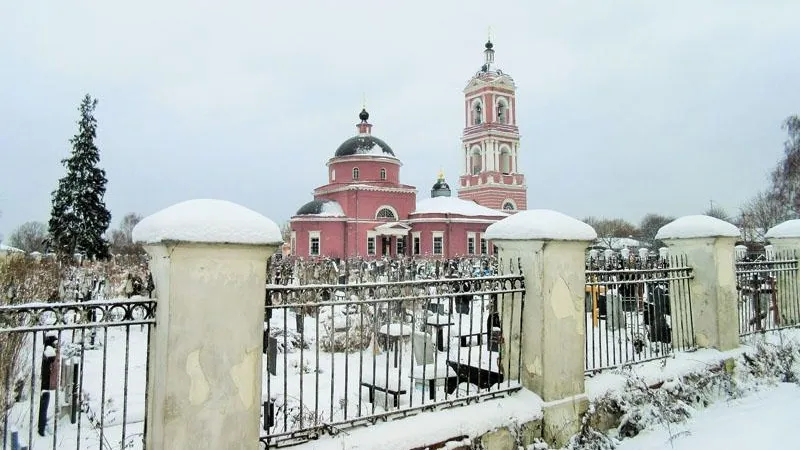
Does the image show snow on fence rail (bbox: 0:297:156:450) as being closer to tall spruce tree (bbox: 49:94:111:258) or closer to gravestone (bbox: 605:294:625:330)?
gravestone (bbox: 605:294:625:330)

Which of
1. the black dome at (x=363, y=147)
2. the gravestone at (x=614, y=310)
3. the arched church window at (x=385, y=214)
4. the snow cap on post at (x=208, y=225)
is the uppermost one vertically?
the black dome at (x=363, y=147)

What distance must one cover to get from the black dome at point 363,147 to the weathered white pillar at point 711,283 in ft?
108

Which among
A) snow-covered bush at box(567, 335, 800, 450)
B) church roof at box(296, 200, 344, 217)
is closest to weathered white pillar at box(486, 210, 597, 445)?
snow-covered bush at box(567, 335, 800, 450)

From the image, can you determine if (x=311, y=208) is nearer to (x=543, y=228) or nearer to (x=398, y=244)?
(x=398, y=244)

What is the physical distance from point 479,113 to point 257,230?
44.0 m

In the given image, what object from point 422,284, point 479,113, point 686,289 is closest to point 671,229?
point 686,289

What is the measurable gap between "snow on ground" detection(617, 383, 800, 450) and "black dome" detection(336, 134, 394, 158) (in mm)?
34053

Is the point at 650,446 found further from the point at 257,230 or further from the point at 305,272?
the point at 305,272

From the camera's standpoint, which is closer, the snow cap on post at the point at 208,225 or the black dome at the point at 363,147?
the snow cap on post at the point at 208,225

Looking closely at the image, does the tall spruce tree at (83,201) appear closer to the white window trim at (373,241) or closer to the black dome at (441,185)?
the white window trim at (373,241)

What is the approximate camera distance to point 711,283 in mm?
5594

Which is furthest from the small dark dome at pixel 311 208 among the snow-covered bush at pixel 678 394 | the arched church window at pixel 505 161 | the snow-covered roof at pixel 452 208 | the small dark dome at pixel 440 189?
the snow-covered bush at pixel 678 394

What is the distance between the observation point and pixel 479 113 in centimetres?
4494

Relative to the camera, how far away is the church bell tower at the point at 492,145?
142 feet
